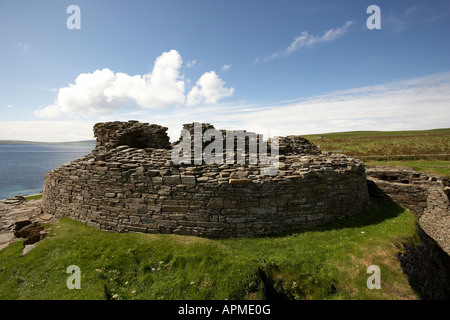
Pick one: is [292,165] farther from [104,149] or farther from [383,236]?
[104,149]

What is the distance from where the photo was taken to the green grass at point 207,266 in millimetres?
6191

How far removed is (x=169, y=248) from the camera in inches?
299

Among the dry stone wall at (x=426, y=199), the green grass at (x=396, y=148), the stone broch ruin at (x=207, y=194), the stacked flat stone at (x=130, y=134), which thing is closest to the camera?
the stone broch ruin at (x=207, y=194)

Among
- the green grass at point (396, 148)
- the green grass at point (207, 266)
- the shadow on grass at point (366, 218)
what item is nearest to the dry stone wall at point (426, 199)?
the shadow on grass at point (366, 218)

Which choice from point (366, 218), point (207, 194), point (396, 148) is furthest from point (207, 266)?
point (396, 148)

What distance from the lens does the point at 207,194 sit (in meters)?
8.62

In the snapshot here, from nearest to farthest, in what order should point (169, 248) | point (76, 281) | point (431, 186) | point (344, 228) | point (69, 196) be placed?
point (76, 281) → point (169, 248) → point (344, 228) → point (69, 196) → point (431, 186)

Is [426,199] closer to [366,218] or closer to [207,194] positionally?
[366,218]

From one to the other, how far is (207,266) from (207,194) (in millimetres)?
2777

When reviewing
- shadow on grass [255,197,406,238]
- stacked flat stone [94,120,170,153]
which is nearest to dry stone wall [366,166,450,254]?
shadow on grass [255,197,406,238]

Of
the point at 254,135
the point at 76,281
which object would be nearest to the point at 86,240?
the point at 76,281

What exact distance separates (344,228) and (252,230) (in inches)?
165

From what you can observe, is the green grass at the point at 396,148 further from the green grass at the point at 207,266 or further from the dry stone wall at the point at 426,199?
the green grass at the point at 207,266

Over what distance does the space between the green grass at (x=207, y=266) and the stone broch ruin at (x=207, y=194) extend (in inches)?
28.1
